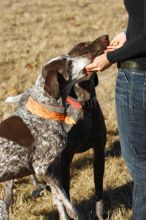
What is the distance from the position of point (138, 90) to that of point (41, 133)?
117cm

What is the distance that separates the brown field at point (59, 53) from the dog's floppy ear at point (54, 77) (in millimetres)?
1469

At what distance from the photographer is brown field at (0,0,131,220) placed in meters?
7.19

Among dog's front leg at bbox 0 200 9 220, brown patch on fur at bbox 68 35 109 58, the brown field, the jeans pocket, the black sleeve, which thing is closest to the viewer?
the black sleeve

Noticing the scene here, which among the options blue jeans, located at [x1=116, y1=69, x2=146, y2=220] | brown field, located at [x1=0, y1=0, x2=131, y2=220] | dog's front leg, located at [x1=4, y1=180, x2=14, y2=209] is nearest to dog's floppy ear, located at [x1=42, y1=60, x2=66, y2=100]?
blue jeans, located at [x1=116, y1=69, x2=146, y2=220]

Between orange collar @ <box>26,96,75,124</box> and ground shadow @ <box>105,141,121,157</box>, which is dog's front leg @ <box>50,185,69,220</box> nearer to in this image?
orange collar @ <box>26,96,75,124</box>

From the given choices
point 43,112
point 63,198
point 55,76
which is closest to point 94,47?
point 55,76

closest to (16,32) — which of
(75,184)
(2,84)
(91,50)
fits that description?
(2,84)

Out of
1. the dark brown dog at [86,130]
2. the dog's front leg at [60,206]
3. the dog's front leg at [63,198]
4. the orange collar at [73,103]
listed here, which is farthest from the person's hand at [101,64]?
the dog's front leg at [60,206]

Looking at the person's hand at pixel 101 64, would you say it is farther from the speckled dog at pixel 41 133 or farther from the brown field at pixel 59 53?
the brown field at pixel 59 53

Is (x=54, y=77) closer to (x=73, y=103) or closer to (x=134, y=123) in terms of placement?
(x=73, y=103)

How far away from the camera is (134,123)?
5371mm

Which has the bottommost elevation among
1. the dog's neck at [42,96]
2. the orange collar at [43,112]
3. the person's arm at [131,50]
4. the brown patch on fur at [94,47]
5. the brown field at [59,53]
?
the brown field at [59,53]

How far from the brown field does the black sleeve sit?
6.98 feet

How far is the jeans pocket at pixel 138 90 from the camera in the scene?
5.19m
